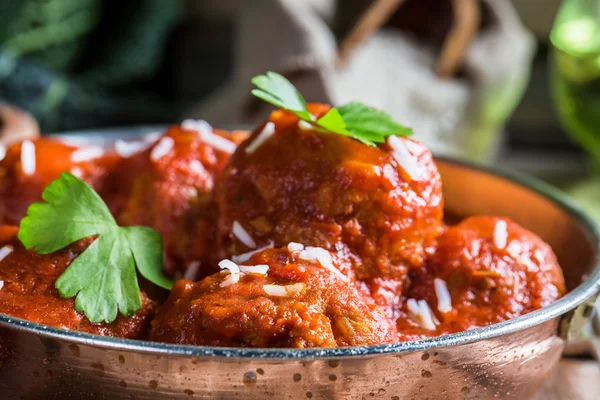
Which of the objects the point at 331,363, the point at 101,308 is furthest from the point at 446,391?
the point at 101,308

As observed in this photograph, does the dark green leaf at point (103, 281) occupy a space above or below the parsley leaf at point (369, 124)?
below

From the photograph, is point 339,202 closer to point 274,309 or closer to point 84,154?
point 274,309

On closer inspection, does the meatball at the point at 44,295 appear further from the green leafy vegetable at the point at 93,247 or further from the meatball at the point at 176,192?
the meatball at the point at 176,192

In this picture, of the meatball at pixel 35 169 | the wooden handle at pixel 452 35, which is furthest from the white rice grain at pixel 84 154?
the wooden handle at pixel 452 35

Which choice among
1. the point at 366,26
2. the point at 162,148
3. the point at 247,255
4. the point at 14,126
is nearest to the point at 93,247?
the point at 247,255

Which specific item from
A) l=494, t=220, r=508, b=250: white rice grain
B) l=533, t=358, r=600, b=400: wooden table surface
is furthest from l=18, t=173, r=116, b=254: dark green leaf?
l=533, t=358, r=600, b=400: wooden table surface

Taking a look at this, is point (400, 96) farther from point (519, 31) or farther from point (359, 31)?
point (519, 31)

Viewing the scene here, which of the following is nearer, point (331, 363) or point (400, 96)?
point (331, 363)
